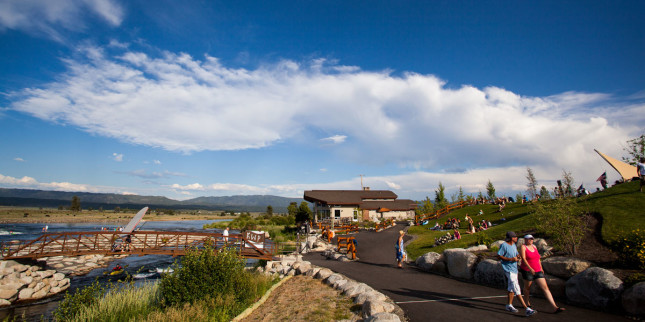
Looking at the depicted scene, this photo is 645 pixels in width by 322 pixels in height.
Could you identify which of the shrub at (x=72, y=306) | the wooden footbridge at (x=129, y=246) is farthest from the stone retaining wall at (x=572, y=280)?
the shrub at (x=72, y=306)

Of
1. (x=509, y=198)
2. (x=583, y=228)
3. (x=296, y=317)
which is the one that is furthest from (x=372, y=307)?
(x=509, y=198)

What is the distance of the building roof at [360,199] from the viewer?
167 ft

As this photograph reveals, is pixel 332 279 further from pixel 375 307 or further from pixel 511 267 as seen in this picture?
pixel 511 267

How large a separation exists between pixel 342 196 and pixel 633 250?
45581 millimetres

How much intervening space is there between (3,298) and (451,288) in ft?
83.0

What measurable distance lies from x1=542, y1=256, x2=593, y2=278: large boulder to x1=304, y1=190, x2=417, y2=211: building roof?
3930 cm

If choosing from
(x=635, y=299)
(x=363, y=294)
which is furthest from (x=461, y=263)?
(x=635, y=299)

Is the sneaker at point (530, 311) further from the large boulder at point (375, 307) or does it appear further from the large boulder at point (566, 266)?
the large boulder at point (375, 307)

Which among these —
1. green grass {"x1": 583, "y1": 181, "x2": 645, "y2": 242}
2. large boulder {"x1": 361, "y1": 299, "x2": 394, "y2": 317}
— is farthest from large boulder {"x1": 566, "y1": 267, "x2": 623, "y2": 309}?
large boulder {"x1": 361, "y1": 299, "x2": 394, "y2": 317}

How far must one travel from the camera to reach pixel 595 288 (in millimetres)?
8219

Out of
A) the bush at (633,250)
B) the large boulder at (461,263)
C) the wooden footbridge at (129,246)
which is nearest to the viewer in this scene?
the bush at (633,250)

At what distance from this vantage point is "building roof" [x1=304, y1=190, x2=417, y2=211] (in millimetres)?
50800

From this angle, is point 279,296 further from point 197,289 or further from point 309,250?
point 309,250

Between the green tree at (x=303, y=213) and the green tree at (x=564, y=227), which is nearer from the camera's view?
the green tree at (x=564, y=227)
